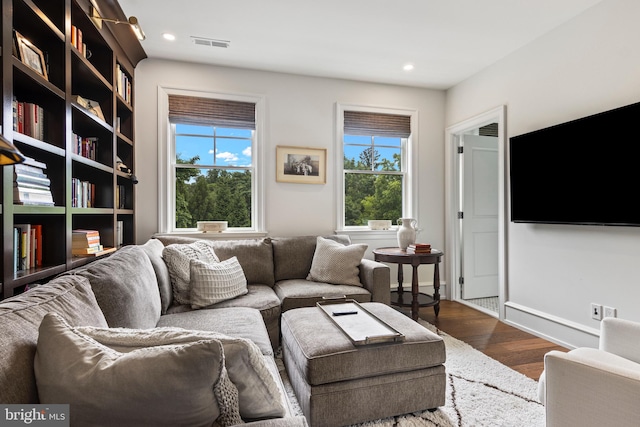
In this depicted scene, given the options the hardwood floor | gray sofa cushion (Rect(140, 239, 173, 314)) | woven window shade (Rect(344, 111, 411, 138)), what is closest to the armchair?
the hardwood floor

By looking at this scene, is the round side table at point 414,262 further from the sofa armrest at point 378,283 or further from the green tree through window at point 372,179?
the green tree through window at point 372,179

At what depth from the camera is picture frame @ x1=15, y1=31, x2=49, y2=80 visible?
1.64m

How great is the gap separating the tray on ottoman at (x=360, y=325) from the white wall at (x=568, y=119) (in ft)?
5.75

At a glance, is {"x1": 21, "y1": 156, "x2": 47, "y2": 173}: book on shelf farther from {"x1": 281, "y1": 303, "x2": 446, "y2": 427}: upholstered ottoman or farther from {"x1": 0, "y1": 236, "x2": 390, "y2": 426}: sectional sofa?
{"x1": 281, "y1": 303, "x2": 446, "y2": 427}: upholstered ottoman

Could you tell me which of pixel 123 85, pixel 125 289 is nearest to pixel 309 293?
pixel 125 289

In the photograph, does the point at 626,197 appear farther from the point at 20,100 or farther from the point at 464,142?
the point at 20,100

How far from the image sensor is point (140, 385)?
679mm

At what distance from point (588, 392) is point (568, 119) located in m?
2.27

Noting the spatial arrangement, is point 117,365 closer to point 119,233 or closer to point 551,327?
point 119,233

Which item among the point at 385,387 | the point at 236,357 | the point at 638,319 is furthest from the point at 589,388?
the point at 638,319

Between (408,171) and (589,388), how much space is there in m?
3.13

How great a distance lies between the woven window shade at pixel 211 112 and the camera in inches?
133

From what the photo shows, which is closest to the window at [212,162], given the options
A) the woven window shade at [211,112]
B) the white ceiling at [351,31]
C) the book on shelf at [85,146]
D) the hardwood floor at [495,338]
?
the woven window shade at [211,112]

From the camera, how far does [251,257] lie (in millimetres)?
3012
